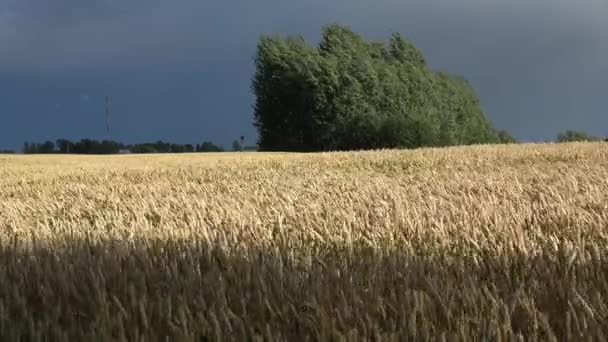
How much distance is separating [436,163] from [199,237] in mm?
8284

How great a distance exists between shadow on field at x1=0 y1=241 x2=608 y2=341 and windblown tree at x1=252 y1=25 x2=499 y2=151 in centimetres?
3268

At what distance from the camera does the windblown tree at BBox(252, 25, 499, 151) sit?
3656 cm

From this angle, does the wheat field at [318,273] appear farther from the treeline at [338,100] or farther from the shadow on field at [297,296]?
the treeline at [338,100]

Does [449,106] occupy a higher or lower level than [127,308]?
higher

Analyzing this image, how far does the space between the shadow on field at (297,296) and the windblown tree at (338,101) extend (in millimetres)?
32682

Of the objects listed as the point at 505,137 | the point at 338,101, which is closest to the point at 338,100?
the point at 338,101

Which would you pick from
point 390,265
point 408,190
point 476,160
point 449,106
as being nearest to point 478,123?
point 449,106


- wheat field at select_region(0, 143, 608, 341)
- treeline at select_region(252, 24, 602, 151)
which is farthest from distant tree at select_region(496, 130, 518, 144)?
wheat field at select_region(0, 143, 608, 341)

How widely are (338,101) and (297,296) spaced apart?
36234 mm

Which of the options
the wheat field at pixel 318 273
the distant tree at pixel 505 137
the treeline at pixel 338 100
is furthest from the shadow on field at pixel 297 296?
the distant tree at pixel 505 137

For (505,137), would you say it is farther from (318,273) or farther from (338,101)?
(318,273)

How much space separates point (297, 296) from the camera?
2.00 meters

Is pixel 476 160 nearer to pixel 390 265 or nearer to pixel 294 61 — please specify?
pixel 390 265

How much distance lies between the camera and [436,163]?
11.0m
